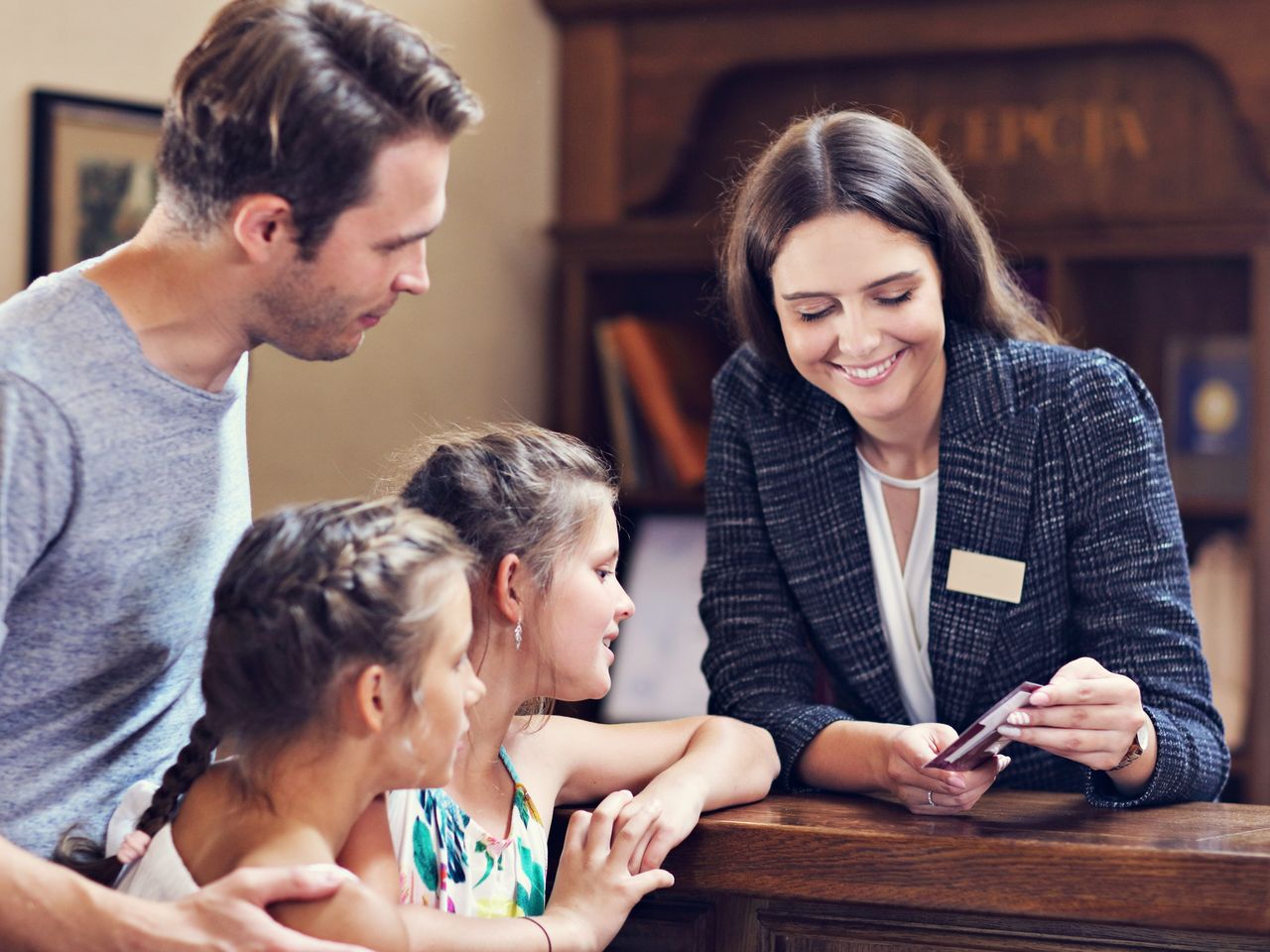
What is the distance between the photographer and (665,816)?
1.46m

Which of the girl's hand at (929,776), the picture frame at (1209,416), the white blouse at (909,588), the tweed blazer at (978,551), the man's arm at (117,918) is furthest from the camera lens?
the picture frame at (1209,416)

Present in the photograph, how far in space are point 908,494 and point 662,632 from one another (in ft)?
4.76

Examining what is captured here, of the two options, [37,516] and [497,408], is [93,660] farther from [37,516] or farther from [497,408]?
[497,408]

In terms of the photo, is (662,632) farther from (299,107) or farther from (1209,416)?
(299,107)

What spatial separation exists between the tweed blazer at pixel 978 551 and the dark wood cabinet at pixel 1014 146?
4.40ft

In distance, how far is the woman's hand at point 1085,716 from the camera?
151 cm

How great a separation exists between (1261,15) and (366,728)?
2618 mm

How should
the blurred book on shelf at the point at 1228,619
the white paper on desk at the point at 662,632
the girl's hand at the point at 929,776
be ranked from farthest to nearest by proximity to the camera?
1. the white paper on desk at the point at 662,632
2. the blurred book on shelf at the point at 1228,619
3. the girl's hand at the point at 929,776

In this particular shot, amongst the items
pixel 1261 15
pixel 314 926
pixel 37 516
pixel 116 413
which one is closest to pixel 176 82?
pixel 116 413

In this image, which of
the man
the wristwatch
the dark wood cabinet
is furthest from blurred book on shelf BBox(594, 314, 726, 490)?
the man

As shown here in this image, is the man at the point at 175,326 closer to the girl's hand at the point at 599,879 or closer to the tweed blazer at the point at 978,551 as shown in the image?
the girl's hand at the point at 599,879

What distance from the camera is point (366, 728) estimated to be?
4.28 feet

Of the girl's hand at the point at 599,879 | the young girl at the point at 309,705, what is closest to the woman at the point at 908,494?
the girl's hand at the point at 599,879

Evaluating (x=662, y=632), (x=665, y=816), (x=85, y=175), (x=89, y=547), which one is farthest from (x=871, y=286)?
(x=662, y=632)
